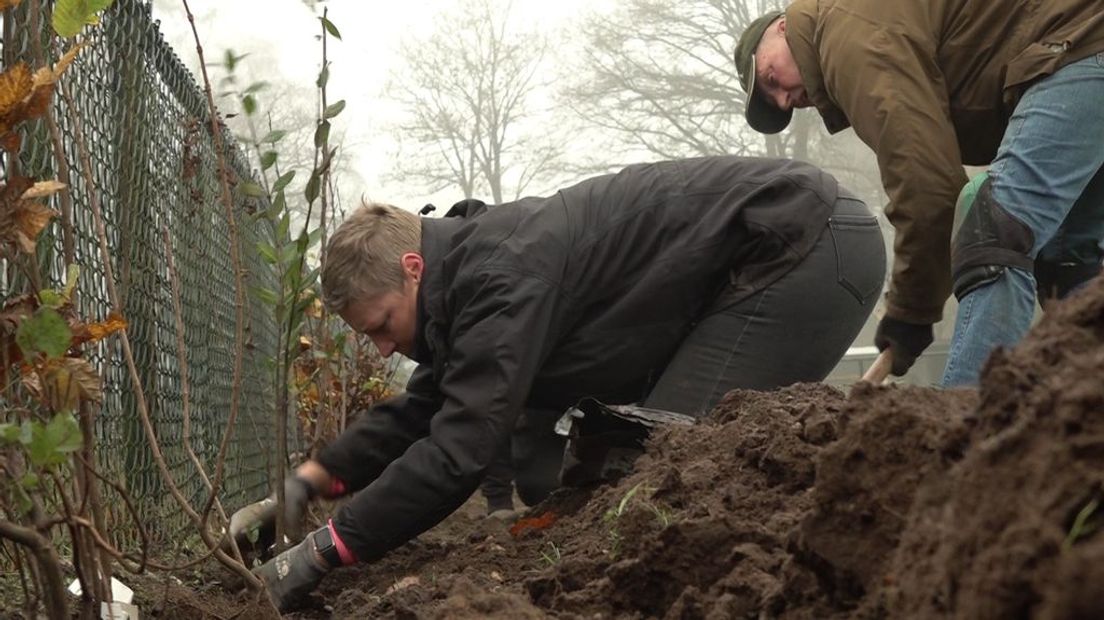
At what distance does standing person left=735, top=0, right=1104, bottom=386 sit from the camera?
2.83 meters

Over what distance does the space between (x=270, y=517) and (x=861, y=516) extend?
269 centimetres

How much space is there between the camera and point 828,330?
3.53 metres

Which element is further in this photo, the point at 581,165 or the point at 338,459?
the point at 581,165

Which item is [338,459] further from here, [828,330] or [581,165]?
[581,165]

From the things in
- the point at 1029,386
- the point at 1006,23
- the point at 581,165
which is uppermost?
the point at 1006,23

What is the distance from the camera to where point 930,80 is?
3.09m

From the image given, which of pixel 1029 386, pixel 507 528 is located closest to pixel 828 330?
pixel 507 528

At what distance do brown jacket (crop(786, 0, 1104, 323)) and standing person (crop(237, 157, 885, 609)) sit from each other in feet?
1.13

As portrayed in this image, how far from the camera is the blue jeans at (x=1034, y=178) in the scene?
2.82 metres

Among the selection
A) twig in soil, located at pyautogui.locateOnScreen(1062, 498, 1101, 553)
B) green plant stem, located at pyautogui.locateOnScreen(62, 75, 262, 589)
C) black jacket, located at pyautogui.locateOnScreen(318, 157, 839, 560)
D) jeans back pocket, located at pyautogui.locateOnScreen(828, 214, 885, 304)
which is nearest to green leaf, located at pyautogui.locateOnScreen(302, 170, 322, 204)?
black jacket, located at pyautogui.locateOnScreen(318, 157, 839, 560)

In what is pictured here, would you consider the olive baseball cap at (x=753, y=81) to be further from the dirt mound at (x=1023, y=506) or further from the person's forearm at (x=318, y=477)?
the dirt mound at (x=1023, y=506)

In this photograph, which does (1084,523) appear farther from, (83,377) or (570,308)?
(570,308)

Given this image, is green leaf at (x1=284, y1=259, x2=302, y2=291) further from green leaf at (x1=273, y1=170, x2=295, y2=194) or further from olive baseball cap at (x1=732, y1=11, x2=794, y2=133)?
olive baseball cap at (x1=732, y1=11, x2=794, y2=133)

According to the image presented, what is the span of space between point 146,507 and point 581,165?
23.3m
